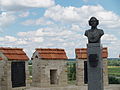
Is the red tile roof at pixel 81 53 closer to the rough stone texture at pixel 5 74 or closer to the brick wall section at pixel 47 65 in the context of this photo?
the brick wall section at pixel 47 65

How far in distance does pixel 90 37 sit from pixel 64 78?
207 inches

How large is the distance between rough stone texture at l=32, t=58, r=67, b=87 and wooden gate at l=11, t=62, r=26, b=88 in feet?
2.68

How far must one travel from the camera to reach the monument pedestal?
8.82m

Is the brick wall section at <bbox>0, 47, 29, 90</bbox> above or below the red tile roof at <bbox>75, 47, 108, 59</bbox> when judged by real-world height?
below

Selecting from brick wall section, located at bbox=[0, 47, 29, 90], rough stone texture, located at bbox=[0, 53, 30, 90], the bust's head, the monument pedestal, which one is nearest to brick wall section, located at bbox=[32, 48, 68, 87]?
brick wall section, located at bbox=[0, 47, 29, 90]

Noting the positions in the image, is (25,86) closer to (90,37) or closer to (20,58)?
(20,58)

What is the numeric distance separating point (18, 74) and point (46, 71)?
138 centimetres

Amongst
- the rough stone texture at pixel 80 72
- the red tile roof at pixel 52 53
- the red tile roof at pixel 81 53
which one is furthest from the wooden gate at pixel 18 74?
the red tile roof at pixel 81 53

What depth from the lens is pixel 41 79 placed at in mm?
13195

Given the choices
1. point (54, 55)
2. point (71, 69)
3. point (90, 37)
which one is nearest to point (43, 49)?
Result: point (54, 55)

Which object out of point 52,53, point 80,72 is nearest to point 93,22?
point 52,53

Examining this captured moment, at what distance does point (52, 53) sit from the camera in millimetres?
13859

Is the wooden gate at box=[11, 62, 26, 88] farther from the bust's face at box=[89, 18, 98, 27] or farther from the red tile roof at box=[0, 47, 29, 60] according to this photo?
the bust's face at box=[89, 18, 98, 27]

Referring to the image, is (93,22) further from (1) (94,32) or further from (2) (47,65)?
(2) (47,65)
